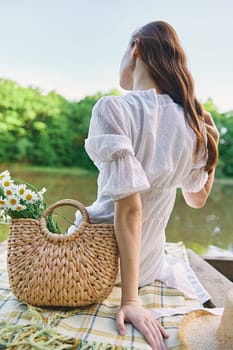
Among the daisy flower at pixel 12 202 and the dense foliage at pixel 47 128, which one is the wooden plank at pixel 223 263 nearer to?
the daisy flower at pixel 12 202

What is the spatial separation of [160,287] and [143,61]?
65 centimetres

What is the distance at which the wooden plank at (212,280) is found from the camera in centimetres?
103

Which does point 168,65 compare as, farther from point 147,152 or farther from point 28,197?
point 28,197

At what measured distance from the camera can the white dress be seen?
71cm

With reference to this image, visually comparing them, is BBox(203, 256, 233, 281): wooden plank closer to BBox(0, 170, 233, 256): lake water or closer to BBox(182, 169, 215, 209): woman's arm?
BBox(182, 169, 215, 209): woman's arm

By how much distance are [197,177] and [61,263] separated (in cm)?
47

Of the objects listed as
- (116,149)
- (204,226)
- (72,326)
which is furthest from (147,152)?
(204,226)

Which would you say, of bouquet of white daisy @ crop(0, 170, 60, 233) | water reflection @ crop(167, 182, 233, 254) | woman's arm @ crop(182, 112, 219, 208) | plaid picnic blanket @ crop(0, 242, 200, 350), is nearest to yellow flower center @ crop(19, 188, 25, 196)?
bouquet of white daisy @ crop(0, 170, 60, 233)

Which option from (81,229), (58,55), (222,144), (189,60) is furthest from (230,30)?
(58,55)

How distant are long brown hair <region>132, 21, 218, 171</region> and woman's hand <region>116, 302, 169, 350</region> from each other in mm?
432

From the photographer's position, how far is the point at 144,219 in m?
0.87

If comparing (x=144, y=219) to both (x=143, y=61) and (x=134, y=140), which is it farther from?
(x=143, y=61)

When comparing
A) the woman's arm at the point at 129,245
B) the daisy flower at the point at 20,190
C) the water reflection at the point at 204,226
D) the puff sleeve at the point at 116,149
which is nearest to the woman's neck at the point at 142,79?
the puff sleeve at the point at 116,149

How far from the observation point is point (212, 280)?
3.75 ft
